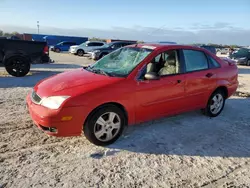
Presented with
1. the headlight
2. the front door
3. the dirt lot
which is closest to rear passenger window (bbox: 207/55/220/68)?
the front door

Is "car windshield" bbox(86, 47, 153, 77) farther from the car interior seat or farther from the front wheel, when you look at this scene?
the front wheel

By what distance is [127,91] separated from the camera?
157 inches

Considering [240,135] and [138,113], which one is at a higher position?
[138,113]

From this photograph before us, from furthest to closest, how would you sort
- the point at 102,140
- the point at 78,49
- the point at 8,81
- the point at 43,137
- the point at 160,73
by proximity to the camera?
the point at 78,49 < the point at 8,81 < the point at 160,73 < the point at 43,137 < the point at 102,140

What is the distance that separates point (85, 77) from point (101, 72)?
0.33m

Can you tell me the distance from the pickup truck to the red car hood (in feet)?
21.4

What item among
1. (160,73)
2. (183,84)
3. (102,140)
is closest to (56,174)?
(102,140)

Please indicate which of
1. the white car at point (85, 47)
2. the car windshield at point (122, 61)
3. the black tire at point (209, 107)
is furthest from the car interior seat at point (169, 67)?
the white car at point (85, 47)

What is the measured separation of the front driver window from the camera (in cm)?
453

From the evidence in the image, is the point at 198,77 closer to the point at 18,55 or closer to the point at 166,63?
the point at 166,63

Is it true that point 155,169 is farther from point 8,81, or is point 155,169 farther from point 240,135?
point 8,81

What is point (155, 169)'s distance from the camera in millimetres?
3406

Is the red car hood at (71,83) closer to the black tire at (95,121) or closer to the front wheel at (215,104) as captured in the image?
the black tire at (95,121)

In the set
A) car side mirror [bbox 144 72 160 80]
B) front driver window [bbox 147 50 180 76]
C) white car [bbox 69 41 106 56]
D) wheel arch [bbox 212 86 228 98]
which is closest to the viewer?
car side mirror [bbox 144 72 160 80]
